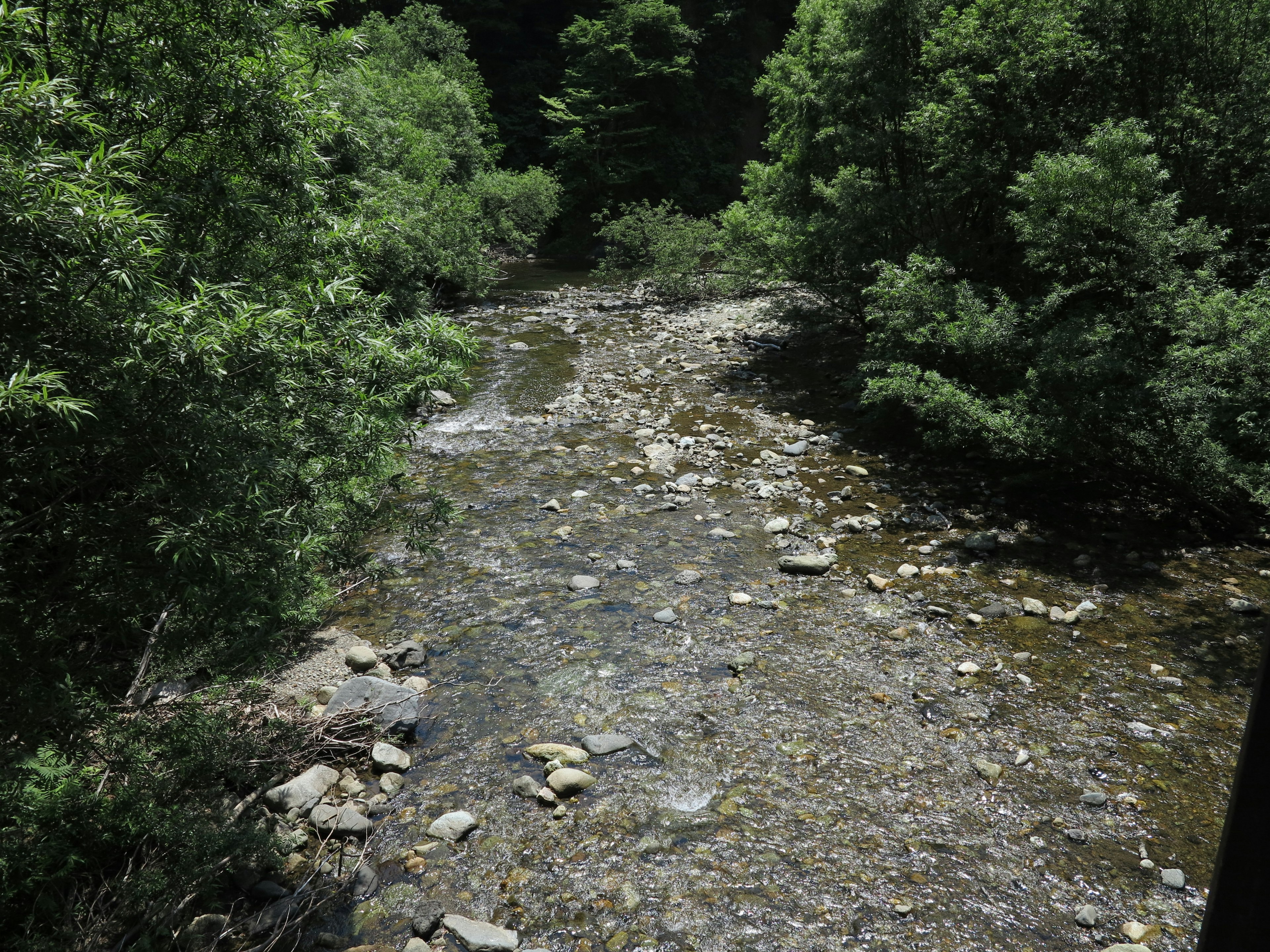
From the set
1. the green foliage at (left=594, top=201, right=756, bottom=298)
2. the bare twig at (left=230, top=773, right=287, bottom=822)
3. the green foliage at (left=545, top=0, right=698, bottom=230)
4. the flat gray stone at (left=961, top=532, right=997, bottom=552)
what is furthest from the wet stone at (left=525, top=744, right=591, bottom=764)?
the green foliage at (left=545, top=0, right=698, bottom=230)

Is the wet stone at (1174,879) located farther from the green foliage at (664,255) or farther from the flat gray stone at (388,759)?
the green foliage at (664,255)

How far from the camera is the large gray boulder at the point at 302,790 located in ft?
15.1

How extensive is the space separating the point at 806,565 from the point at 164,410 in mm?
6259

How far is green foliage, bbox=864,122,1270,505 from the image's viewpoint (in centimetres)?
671

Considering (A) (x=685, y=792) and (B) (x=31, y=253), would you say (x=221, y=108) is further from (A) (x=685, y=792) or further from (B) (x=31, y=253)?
(A) (x=685, y=792)

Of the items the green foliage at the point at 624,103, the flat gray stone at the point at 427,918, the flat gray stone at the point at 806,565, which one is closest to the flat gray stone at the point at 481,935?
the flat gray stone at the point at 427,918

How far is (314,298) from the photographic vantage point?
11.9 ft

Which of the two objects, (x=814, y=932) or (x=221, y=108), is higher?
(x=221, y=108)

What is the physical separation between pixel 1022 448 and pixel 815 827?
567cm

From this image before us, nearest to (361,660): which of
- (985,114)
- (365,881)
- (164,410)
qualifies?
(365,881)

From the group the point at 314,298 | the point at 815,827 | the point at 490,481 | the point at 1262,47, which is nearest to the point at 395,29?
the point at 490,481

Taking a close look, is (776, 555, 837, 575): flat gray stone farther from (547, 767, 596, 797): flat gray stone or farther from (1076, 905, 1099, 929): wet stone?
(1076, 905, 1099, 929): wet stone

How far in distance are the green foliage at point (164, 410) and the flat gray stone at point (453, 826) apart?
0.96 metres

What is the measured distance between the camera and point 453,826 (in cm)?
451
